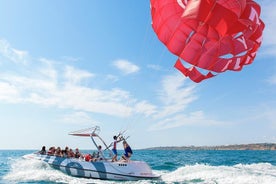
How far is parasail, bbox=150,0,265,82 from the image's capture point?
33.6 feet

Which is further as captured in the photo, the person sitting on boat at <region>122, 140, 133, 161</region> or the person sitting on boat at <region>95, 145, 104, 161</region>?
the person sitting on boat at <region>95, 145, 104, 161</region>

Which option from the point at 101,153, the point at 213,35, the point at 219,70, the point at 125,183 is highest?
the point at 213,35

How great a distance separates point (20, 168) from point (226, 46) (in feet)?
50.5

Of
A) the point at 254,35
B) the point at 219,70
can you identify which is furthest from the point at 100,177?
the point at 254,35

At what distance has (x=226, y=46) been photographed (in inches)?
459

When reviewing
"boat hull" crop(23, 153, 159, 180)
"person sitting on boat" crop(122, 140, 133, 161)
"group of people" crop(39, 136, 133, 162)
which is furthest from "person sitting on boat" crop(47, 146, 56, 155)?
"person sitting on boat" crop(122, 140, 133, 161)

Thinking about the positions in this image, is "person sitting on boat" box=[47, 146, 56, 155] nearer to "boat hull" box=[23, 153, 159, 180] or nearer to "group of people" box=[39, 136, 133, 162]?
"group of people" box=[39, 136, 133, 162]

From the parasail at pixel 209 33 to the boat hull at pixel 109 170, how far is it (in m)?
5.94

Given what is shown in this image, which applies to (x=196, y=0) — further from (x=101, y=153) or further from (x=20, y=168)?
(x=20, y=168)

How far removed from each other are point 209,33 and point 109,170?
9.02 m

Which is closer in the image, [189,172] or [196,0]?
[196,0]

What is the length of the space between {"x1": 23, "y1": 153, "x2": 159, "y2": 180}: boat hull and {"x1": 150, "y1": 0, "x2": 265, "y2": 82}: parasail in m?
5.94

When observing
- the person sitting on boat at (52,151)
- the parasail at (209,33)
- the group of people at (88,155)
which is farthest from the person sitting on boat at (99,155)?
the parasail at (209,33)

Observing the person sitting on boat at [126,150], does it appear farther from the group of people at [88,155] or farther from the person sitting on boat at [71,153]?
the person sitting on boat at [71,153]
